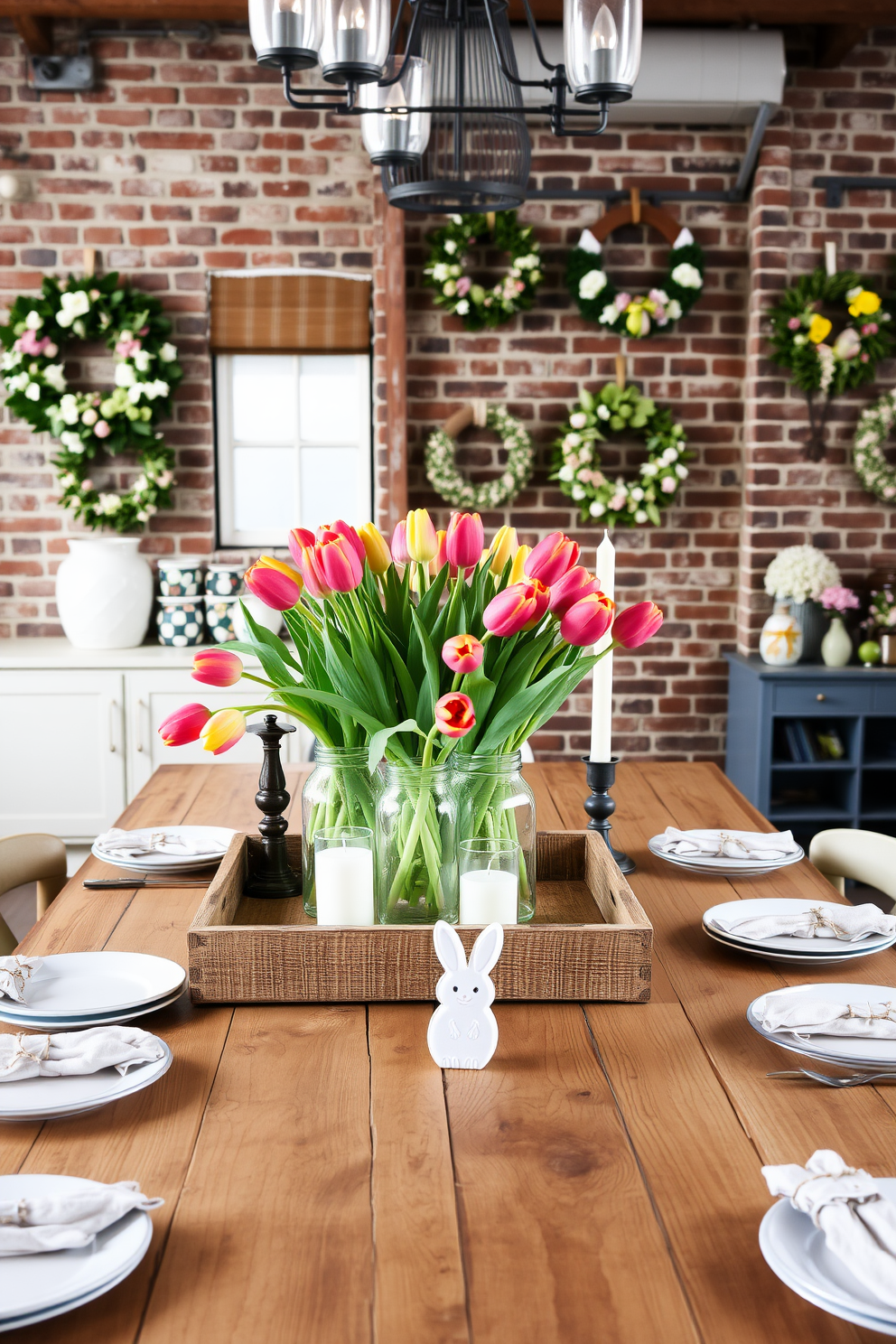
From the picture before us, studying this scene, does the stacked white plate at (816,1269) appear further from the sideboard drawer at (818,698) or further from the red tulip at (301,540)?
the sideboard drawer at (818,698)

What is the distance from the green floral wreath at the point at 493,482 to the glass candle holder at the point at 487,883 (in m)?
2.61

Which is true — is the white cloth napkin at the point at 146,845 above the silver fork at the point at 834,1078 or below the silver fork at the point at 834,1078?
above

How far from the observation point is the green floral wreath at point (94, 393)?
378cm

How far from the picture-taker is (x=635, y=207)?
148 inches

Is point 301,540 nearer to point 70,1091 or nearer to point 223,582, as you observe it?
point 70,1091

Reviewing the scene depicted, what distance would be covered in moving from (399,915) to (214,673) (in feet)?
1.14

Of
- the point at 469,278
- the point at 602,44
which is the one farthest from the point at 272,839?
the point at 469,278

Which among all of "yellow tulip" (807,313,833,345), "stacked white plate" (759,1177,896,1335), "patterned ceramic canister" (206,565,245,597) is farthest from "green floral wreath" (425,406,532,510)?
"stacked white plate" (759,1177,896,1335)

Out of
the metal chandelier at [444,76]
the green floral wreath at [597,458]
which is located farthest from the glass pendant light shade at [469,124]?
the green floral wreath at [597,458]

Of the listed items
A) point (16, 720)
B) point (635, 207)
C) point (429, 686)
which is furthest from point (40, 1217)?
point (635, 207)

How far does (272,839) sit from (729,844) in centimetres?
71

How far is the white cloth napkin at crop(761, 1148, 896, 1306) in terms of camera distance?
2.52 feet

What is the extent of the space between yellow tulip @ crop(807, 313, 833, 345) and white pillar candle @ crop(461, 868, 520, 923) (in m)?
2.92

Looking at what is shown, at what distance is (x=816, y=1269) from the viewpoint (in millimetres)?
798
